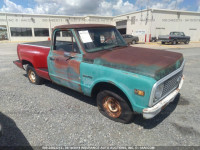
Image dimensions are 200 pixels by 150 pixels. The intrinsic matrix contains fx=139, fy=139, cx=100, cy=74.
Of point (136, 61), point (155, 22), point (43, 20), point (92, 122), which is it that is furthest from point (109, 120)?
point (43, 20)

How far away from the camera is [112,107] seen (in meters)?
2.97

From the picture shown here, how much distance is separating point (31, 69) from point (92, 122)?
9.86 ft

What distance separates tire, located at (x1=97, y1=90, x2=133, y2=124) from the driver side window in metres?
1.18

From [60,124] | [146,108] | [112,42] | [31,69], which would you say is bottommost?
[60,124]

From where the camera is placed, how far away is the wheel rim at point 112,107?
9.37 ft

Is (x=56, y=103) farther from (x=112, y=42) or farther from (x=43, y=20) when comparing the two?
(x=43, y=20)

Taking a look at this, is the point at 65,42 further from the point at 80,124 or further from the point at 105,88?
the point at 80,124

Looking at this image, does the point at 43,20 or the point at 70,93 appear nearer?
the point at 70,93

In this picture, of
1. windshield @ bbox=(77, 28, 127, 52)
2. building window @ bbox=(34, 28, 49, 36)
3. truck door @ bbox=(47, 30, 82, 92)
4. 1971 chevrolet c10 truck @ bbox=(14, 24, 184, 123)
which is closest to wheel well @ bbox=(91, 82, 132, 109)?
1971 chevrolet c10 truck @ bbox=(14, 24, 184, 123)

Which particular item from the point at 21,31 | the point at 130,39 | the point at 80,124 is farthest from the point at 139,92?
the point at 21,31

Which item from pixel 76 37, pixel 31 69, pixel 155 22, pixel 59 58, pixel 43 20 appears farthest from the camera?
pixel 43 20

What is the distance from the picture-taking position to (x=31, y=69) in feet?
15.4

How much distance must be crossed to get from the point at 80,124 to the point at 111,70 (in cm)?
132

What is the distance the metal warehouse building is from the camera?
23047mm
